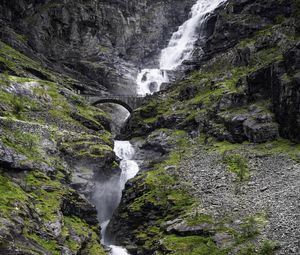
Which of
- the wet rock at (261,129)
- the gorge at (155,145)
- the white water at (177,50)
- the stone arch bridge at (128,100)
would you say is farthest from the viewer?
the white water at (177,50)

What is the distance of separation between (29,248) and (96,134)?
1437 inches

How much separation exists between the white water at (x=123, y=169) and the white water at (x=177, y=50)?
38.6 m

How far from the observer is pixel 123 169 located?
63938mm

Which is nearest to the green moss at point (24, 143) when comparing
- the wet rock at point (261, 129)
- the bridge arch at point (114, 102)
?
the wet rock at point (261, 129)

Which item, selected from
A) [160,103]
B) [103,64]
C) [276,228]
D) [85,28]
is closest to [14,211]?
[276,228]

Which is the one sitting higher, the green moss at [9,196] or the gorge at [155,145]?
the gorge at [155,145]

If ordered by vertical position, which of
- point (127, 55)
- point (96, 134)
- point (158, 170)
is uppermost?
point (127, 55)

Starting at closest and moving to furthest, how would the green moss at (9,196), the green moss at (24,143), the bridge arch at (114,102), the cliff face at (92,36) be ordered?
the green moss at (9,196) → the green moss at (24,143) → the bridge arch at (114,102) → the cliff face at (92,36)

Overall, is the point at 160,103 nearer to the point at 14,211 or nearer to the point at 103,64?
the point at 103,64

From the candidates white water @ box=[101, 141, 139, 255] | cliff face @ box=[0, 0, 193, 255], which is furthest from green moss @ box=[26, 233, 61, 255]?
white water @ box=[101, 141, 139, 255]

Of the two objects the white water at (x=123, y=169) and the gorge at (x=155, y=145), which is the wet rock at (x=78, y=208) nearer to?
the gorge at (x=155, y=145)

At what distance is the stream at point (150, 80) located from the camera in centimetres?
5659

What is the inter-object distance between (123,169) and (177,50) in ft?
227

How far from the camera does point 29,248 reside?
3017cm
